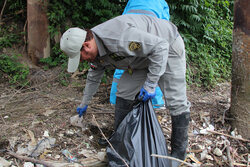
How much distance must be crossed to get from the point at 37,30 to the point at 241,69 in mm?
3488

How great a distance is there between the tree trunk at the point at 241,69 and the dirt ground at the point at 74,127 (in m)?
0.17

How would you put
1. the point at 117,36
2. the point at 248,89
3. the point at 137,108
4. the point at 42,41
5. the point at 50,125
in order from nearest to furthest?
the point at 117,36
the point at 137,108
the point at 248,89
the point at 50,125
the point at 42,41

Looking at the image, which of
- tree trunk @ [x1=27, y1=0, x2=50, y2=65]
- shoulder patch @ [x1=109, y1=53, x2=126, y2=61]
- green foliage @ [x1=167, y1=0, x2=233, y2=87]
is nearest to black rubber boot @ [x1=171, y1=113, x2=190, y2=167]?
shoulder patch @ [x1=109, y1=53, x2=126, y2=61]

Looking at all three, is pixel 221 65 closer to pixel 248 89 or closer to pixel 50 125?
pixel 248 89

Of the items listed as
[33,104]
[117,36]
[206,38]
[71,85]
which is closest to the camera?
[117,36]

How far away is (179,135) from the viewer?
2043 millimetres

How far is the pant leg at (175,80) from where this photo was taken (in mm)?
1943

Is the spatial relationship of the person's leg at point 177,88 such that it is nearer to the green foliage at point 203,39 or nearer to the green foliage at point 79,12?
the green foliage at point 203,39

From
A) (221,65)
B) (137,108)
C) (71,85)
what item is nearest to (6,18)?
(71,85)

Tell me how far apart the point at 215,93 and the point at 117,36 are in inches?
124

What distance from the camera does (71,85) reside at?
376 centimetres

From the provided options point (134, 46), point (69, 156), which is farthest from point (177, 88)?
point (69, 156)

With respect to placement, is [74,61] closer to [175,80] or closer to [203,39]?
[175,80]

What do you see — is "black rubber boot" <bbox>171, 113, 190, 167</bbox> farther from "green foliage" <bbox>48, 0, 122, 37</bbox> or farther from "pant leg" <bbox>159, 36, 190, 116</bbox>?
"green foliage" <bbox>48, 0, 122, 37</bbox>
